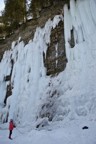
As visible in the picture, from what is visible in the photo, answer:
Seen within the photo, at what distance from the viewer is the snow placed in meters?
16.0

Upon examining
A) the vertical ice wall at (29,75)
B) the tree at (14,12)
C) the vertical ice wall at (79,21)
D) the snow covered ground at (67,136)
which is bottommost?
the snow covered ground at (67,136)

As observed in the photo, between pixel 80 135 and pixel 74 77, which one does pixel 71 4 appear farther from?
pixel 80 135

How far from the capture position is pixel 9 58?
28328 mm

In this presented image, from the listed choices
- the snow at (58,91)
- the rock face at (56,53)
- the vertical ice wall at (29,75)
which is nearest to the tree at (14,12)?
the vertical ice wall at (29,75)

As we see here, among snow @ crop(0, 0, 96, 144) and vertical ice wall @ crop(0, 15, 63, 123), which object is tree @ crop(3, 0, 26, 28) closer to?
vertical ice wall @ crop(0, 15, 63, 123)

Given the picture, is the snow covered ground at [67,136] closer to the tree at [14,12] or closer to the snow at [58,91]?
the snow at [58,91]

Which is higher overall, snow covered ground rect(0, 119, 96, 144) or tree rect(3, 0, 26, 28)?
tree rect(3, 0, 26, 28)

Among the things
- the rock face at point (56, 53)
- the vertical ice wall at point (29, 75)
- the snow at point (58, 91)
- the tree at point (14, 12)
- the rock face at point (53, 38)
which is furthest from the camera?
the tree at point (14, 12)

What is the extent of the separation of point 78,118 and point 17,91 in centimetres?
863

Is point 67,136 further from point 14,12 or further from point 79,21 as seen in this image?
point 14,12

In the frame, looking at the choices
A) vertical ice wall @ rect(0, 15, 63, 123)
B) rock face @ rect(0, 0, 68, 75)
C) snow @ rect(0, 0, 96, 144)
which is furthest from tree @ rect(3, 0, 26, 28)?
snow @ rect(0, 0, 96, 144)

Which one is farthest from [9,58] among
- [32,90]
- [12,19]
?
[32,90]

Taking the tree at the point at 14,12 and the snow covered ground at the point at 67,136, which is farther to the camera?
the tree at the point at 14,12

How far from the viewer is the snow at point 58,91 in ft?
52.4
